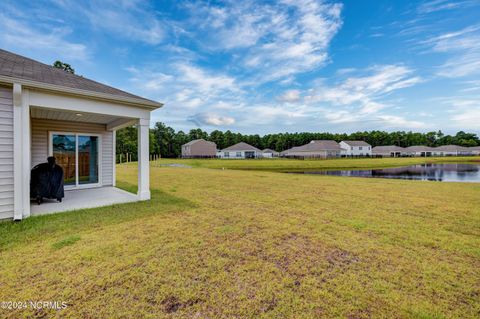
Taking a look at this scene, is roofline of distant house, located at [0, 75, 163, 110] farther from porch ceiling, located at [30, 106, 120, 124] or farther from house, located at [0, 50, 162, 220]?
porch ceiling, located at [30, 106, 120, 124]

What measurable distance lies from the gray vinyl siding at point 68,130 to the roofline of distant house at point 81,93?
3771mm

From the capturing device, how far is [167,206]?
601 centimetres

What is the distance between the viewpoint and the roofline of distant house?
435 centimetres

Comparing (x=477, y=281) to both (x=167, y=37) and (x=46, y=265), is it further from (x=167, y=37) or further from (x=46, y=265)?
(x=167, y=37)

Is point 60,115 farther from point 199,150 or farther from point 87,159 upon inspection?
point 199,150

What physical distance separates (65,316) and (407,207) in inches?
306

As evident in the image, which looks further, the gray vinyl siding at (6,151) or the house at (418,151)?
the house at (418,151)

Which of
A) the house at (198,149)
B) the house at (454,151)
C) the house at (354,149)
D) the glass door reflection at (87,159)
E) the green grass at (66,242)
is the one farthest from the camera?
the house at (454,151)

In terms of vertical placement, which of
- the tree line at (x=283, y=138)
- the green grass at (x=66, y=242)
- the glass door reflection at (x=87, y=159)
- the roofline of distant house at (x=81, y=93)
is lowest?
the green grass at (x=66, y=242)

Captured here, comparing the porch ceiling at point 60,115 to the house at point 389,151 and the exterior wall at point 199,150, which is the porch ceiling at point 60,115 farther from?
the house at point 389,151

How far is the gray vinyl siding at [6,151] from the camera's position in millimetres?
4414

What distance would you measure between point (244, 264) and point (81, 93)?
5.63m

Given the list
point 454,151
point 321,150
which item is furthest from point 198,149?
point 454,151

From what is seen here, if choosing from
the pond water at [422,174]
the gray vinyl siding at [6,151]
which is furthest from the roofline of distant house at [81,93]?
the pond water at [422,174]
